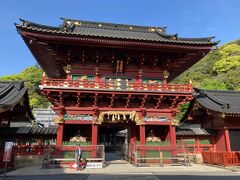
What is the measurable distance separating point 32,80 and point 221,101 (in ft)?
261

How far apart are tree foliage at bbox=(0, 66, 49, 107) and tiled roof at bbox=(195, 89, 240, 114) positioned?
184ft

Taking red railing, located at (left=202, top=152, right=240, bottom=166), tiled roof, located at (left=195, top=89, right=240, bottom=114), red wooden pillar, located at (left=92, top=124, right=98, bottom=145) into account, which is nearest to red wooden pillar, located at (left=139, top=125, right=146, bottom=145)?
red wooden pillar, located at (left=92, top=124, right=98, bottom=145)

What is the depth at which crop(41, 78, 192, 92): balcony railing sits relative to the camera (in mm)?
16547

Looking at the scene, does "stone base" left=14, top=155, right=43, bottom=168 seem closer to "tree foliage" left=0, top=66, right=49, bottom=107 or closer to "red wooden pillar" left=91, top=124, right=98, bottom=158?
"red wooden pillar" left=91, top=124, right=98, bottom=158

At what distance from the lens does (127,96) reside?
17.2m

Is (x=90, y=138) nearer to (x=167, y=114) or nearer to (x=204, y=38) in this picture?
(x=167, y=114)

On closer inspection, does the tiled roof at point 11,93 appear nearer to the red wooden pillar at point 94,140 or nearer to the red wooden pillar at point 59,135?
the red wooden pillar at point 59,135

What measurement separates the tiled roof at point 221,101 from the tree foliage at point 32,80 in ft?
184

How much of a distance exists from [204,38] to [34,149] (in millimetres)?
Result: 17492

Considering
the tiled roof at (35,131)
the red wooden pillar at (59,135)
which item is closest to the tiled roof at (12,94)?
the tiled roof at (35,131)

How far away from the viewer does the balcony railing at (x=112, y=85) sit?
16.5 metres

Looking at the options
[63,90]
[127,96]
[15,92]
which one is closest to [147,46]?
[127,96]

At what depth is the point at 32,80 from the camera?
281 ft

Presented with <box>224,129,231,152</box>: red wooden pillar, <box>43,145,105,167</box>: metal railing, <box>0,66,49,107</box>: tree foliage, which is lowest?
<box>43,145,105,167</box>: metal railing
